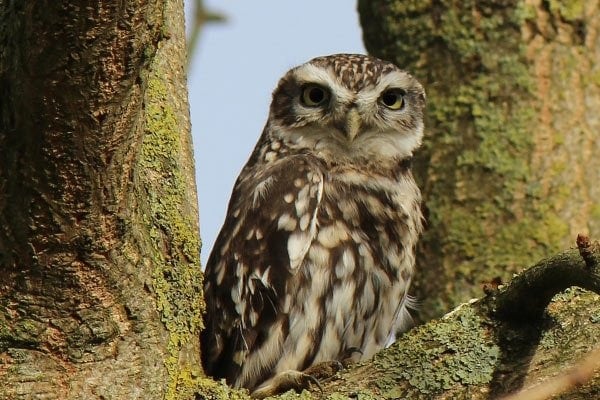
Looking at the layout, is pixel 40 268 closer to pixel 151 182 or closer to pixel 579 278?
pixel 151 182

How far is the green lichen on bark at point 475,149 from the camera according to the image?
16.2 ft

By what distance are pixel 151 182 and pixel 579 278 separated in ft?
4.49

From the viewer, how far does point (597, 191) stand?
16.6 feet

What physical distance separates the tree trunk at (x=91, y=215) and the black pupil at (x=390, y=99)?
4.96 feet

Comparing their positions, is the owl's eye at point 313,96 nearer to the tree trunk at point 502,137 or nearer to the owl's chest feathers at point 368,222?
the owl's chest feathers at point 368,222

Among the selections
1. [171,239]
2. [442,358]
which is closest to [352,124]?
[171,239]

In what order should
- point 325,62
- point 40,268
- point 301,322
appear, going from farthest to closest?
1. point 325,62
2. point 301,322
3. point 40,268

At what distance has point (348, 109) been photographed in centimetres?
462

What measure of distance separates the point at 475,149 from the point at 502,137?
132mm

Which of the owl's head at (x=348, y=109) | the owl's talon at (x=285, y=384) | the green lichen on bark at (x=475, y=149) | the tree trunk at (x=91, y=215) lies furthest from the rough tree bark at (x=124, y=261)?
the green lichen on bark at (x=475, y=149)

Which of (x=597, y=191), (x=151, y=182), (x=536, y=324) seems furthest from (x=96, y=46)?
(x=597, y=191)

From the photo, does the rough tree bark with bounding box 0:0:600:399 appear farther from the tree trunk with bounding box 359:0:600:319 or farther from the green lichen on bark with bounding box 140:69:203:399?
the tree trunk with bounding box 359:0:600:319

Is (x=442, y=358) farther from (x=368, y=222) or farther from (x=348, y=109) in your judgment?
(x=348, y=109)

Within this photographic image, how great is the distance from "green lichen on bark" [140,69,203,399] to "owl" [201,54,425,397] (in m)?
0.51
